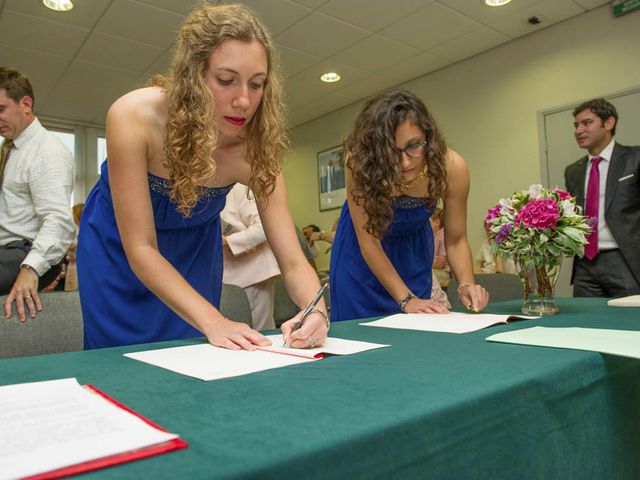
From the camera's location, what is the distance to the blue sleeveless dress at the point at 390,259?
173 centimetres

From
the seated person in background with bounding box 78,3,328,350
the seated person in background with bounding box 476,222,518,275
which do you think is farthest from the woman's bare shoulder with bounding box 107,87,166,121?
the seated person in background with bounding box 476,222,518,275

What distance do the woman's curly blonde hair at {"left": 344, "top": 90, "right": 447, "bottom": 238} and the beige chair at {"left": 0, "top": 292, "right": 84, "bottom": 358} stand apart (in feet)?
3.00

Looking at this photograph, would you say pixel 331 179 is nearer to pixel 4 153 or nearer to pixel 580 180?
pixel 580 180

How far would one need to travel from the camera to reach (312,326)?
0.92m

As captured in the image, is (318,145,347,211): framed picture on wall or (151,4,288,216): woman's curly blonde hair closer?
(151,4,288,216): woman's curly blonde hair

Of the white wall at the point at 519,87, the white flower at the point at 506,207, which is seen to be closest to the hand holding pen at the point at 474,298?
the white flower at the point at 506,207

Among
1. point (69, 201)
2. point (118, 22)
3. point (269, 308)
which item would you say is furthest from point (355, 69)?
point (69, 201)

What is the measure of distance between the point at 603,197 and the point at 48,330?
288cm

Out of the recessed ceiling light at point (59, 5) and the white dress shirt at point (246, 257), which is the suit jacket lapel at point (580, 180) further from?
the recessed ceiling light at point (59, 5)

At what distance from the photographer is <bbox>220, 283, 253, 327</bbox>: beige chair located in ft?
5.87

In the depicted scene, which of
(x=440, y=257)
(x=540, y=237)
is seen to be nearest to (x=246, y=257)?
(x=540, y=237)

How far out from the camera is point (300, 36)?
4324 millimetres

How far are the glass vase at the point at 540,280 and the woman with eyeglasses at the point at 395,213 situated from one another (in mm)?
145

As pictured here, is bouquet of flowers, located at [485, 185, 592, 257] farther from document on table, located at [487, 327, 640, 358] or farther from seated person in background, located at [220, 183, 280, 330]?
seated person in background, located at [220, 183, 280, 330]
